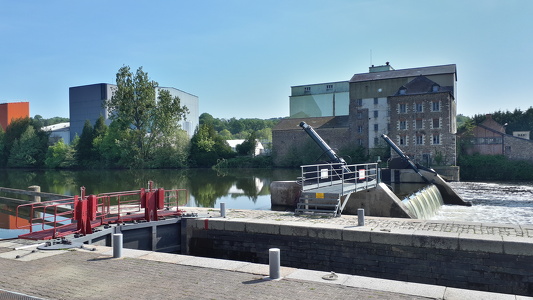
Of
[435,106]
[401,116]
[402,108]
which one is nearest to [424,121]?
[435,106]

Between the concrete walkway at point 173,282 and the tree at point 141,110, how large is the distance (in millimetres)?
56462

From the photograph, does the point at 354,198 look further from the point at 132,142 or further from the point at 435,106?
the point at 132,142

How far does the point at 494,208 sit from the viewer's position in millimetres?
25109

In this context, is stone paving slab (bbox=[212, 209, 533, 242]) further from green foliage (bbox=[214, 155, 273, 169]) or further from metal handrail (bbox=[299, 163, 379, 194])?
green foliage (bbox=[214, 155, 273, 169])

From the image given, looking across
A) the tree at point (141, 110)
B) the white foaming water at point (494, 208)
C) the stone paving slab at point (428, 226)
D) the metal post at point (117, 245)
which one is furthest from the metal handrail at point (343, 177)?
the tree at point (141, 110)

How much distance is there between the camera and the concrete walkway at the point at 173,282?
7180 mm

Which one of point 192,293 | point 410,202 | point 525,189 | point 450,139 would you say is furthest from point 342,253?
point 450,139

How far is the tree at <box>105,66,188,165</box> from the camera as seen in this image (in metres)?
63.7

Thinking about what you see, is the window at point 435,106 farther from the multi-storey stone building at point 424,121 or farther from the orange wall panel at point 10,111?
the orange wall panel at point 10,111

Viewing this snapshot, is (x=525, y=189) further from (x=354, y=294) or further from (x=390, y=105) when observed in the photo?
(x=354, y=294)

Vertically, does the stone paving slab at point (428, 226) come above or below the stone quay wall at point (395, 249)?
above

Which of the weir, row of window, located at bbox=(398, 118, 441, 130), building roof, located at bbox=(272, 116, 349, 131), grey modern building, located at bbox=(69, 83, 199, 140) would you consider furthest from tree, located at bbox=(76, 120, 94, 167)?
the weir

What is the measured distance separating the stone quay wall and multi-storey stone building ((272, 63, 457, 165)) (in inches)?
1684

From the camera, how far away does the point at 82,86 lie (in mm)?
87750
